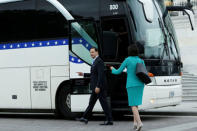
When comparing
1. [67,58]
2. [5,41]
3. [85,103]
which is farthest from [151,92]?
[5,41]

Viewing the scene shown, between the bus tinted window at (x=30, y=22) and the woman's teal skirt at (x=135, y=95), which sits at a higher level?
the bus tinted window at (x=30, y=22)

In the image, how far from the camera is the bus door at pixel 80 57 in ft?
43.6

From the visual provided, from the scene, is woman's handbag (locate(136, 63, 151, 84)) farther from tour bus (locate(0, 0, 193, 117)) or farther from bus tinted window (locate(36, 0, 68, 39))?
bus tinted window (locate(36, 0, 68, 39))

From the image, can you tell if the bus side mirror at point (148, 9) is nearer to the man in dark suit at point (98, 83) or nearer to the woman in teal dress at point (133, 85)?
the man in dark suit at point (98, 83)

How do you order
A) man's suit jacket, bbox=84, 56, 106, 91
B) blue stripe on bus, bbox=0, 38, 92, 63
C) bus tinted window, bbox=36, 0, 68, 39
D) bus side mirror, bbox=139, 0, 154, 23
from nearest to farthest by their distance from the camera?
man's suit jacket, bbox=84, 56, 106, 91 → bus side mirror, bbox=139, 0, 154, 23 → blue stripe on bus, bbox=0, 38, 92, 63 → bus tinted window, bbox=36, 0, 68, 39

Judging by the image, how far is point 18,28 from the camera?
14984 millimetres

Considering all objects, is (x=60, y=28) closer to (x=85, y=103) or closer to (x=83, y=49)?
(x=83, y=49)

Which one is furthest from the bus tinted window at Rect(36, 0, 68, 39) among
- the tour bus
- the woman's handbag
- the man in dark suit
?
the woman's handbag

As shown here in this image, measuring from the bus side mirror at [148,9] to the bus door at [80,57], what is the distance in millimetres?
1429

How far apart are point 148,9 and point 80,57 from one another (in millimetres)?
2183

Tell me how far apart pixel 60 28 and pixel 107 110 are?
10.4 feet

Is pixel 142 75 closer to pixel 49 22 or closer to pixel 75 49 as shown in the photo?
pixel 75 49

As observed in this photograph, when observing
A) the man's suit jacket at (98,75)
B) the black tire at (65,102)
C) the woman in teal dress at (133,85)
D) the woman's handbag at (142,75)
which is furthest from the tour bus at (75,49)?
the woman's handbag at (142,75)

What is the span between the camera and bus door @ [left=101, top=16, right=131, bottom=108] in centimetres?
1284
